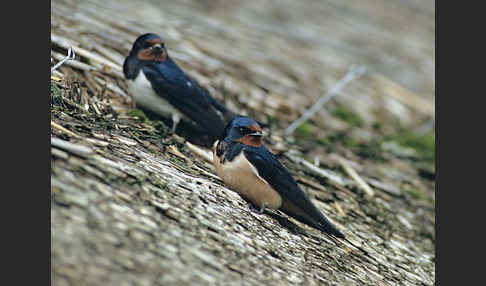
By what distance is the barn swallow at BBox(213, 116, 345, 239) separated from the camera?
5023 mm

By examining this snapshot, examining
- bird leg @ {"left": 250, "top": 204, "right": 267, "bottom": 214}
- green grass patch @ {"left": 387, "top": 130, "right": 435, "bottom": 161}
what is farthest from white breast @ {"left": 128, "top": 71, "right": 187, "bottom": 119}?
green grass patch @ {"left": 387, "top": 130, "right": 435, "bottom": 161}

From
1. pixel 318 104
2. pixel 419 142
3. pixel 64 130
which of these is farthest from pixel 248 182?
pixel 419 142

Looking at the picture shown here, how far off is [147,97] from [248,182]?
2011mm

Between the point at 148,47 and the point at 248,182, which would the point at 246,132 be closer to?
the point at 248,182

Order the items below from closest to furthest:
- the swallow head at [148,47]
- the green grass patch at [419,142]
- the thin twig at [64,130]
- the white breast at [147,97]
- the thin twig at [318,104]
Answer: the thin twig at [64,130] → the white breast at [147,97] → the swallow head at [148,47] → the thin twig at [318,104] → the green grass patch at [419,142]

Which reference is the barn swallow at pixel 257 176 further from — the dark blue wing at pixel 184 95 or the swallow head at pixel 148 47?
the swallow head at pixel 148 47

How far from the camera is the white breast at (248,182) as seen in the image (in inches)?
197

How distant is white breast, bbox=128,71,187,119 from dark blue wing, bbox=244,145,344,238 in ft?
5.46

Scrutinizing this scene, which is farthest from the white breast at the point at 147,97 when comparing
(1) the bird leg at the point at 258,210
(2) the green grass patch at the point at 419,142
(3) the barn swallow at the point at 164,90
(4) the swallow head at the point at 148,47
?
(2) the green grass patch at the point at 419,142

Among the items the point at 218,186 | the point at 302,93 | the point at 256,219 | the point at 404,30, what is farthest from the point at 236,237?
the point at 404,30

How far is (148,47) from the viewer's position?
21.7 feet

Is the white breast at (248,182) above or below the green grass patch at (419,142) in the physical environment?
below

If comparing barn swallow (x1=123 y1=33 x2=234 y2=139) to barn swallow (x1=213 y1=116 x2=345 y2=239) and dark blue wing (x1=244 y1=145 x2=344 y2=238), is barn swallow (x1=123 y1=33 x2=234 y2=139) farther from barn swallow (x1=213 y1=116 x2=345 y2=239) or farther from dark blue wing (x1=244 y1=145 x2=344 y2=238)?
dark blue wing (x1=244 y1=145 x2=344 y2=238)

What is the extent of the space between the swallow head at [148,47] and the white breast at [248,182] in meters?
2.17
